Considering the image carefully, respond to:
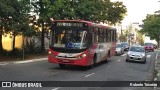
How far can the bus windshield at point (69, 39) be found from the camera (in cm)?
2145

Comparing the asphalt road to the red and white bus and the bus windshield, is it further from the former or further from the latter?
the bus windshield

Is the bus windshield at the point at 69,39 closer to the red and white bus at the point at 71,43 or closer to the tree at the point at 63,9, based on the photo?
the red and white bus at the point at 71,43

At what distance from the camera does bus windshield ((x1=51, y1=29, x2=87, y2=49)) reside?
2145 centimetres

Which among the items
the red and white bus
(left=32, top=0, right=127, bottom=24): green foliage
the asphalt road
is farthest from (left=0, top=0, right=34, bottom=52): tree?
(left=32, top=0, right=127, bottom=24): green foliage

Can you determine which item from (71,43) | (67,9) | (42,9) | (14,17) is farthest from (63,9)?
(71,43)

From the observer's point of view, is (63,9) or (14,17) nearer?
(14,17)

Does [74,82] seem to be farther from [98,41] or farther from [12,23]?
[12,23]

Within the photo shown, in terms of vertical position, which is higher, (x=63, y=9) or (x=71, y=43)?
(x=63, y=9)

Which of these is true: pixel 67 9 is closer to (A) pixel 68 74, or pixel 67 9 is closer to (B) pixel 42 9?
(B) pixel 42 9

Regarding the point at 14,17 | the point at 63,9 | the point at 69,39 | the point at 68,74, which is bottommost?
the point at 68,74

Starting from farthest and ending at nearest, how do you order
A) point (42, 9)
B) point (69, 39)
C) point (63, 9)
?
1. point (42, 9)
2. point (63, 9)
3. point (69, 39)

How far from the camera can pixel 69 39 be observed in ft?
70.8

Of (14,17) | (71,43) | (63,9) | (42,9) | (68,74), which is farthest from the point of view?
(42,9)

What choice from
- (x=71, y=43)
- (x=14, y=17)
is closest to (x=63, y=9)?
(x=14, y=17)
